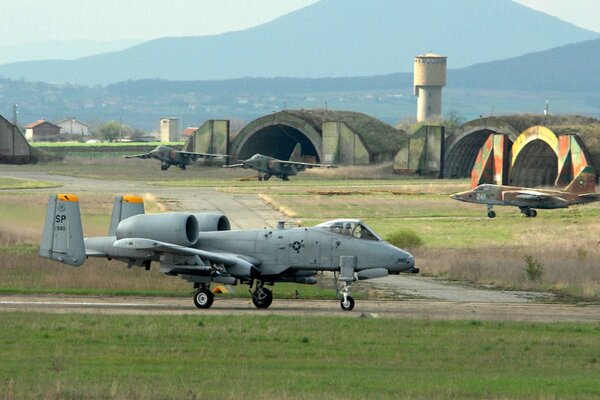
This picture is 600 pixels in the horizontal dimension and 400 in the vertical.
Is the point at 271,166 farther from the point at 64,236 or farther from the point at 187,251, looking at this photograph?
the point at 187,251

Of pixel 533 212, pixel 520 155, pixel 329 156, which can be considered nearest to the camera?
pixel 533 212

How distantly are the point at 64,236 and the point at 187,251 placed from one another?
3.25 metres

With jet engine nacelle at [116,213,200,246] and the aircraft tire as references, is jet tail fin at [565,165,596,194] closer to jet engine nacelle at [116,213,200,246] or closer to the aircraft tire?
the aircraft tire

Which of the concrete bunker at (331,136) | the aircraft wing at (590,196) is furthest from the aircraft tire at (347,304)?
the concrete bunker at (331,136)

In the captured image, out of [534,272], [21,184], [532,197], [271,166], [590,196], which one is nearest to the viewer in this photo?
[534,272]

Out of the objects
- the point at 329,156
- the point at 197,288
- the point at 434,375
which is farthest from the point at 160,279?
the point at 329,156

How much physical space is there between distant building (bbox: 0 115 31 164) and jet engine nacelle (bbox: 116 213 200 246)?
87310 millimetres

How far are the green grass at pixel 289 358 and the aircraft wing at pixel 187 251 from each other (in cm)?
240

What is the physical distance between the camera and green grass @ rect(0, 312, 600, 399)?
1666 centimetres

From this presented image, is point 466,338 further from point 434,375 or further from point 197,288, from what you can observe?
point 197,288

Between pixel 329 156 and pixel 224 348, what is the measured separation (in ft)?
302

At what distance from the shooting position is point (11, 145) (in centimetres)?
11431

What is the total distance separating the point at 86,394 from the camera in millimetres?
15852

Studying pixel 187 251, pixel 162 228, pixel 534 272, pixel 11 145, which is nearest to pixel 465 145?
pixel 11 145
